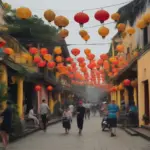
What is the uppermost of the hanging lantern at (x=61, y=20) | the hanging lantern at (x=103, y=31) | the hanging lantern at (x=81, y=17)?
the hanging lantern at (x=81, y=17)

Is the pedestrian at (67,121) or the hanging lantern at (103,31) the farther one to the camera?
the pedestrian at (67,121)

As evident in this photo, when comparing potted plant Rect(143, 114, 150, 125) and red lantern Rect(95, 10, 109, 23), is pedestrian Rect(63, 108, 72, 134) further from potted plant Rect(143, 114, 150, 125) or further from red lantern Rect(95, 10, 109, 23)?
red lantern Rect(95, 10, 109, 23)

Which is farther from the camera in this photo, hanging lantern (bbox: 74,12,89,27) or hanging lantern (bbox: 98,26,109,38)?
hanging lantern (bbox: 98,26,109,38)

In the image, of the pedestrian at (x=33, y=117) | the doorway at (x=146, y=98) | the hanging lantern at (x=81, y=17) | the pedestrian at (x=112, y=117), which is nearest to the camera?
the hanging lantern at (x=81, y=17)

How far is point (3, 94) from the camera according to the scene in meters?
13.0

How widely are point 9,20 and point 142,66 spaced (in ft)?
50.2

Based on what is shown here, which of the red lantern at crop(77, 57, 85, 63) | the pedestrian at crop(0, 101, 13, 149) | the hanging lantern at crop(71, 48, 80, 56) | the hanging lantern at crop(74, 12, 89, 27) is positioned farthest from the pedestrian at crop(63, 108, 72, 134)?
the hanging lantern at crop(74, 12, 89, 27)

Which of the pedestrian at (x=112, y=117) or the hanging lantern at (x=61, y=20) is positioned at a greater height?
the hanging lantern at (x=61, y=20)

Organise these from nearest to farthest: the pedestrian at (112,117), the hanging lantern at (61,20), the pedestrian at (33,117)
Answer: the hanging lantern at (61,20), the pedestrian at (112,117), the pedestrian at (33,117)

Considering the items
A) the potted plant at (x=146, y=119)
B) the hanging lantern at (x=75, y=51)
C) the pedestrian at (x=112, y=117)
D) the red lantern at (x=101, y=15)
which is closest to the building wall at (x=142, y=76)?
the potted plant at (x=146, y=119)

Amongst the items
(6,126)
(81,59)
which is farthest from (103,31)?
(81,59)

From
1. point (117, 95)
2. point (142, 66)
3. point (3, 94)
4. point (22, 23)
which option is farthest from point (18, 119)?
point (117, 95)

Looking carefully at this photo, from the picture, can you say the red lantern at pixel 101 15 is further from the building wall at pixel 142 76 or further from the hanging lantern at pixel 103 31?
the building wall at pixel 142 76

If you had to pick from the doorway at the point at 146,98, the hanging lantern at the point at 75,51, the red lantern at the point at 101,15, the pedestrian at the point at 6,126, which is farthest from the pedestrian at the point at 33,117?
the red lantern at the point at 101,15
